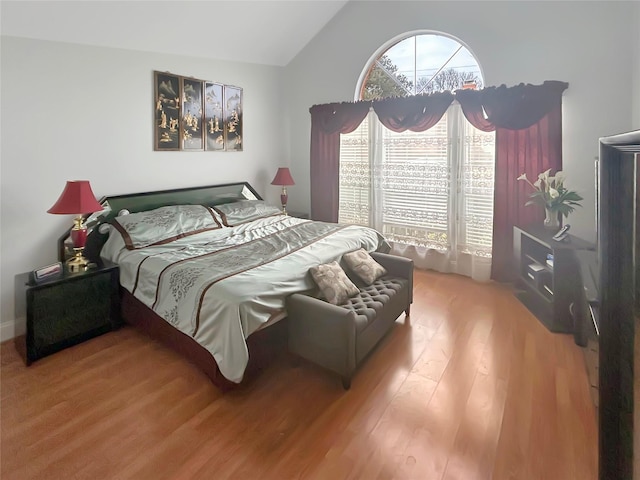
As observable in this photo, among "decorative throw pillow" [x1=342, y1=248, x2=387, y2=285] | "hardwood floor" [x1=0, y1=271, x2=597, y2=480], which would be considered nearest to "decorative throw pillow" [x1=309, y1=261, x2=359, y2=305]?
"decorative throw pillow" [x1=342, y1=248, x2=387, y2=285]

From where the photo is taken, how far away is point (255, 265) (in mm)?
2562

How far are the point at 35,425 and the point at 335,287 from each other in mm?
1819

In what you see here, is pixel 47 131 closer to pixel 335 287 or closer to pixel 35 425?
pixel 35 425

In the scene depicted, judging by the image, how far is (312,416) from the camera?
1960mm

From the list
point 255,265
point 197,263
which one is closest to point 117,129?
point 197,263

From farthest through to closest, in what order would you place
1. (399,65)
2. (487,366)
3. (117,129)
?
(399,65)
(117,129)
(487,366)

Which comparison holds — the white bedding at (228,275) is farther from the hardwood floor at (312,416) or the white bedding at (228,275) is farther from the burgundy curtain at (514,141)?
the burgundy curtain at (514,141)

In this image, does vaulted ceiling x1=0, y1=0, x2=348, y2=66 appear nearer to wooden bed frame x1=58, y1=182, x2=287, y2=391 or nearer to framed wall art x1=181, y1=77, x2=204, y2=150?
framed wall art x1=181, y1=77, x2=204, y2=150

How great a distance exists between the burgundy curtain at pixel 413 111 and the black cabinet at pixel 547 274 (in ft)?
4.84

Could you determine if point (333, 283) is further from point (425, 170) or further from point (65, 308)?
point (425, 170)

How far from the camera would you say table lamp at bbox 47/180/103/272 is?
2.66 m

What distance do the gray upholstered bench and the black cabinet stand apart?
1336 mm

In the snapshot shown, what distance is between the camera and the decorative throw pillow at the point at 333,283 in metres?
2.45

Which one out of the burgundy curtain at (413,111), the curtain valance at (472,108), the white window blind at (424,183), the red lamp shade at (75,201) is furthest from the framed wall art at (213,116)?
the burgundy curtain at (413,111)
